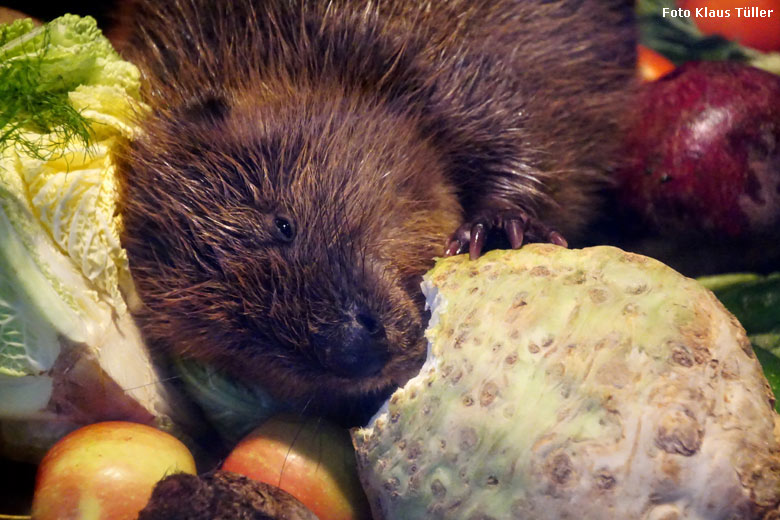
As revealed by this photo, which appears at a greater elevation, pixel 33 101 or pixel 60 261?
pixel 33 101

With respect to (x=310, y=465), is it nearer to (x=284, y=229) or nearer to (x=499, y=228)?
(x=284, y=229)

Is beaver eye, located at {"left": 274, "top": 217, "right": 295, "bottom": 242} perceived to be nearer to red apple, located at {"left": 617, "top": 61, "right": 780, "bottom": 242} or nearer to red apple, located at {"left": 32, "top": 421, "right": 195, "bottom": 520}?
red apple, located at {"left": 32, "top": 421, "right": 195, "bottom": 520}

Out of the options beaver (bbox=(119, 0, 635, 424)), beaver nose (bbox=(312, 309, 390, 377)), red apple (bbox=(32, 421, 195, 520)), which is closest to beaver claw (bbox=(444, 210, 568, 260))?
beaver (bbox=(119, 0, 635, 424))

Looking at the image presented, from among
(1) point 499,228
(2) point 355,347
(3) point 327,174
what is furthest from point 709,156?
(2) point 355,347

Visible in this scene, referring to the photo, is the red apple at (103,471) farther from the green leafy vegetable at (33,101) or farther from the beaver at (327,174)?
the green leafy vegetable at (33,101)

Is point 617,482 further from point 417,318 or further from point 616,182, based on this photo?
point 616,182

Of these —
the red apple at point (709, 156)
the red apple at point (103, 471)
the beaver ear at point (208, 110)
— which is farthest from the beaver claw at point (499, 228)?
the red apple at point (103, 471)
